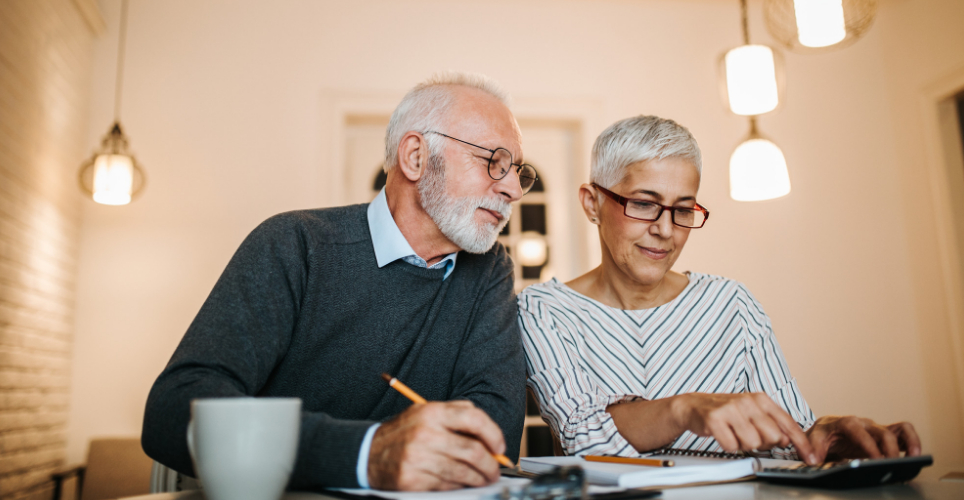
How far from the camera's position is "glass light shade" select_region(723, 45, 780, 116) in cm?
250

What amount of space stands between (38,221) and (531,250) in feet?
8.35

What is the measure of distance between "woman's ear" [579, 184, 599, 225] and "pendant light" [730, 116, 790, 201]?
4.46 ft

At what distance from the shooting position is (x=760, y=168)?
8.94 feet

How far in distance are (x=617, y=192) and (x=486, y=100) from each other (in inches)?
15.0

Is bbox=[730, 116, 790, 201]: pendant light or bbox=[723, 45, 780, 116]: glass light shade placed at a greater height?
bbox=[723, 45, 780, 116]: glass light shade

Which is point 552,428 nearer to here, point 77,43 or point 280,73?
point 280,73

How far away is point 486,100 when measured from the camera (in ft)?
4.84

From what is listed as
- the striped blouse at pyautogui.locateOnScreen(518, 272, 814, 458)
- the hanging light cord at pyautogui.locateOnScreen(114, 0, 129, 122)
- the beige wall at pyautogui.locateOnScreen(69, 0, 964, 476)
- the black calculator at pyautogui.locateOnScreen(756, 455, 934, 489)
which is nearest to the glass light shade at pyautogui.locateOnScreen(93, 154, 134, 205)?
the beige wall at pyautogui.locateOnScreen(69, 0, 964, 476)

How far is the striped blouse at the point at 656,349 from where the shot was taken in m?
1.40

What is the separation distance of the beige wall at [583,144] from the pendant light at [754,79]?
1.44m

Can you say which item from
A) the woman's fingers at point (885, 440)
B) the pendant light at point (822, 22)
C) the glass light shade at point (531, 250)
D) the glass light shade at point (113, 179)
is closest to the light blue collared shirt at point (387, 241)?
the woman's fingers at point (885, 440)

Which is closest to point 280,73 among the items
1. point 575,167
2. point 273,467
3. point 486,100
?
point 575,167

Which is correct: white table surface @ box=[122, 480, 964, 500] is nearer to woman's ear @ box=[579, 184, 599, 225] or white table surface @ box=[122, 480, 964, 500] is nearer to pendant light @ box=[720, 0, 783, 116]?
woman's ear @ box=[579, 184, 599, 225]

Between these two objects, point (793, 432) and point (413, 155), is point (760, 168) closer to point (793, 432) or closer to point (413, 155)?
point (413, 155)
